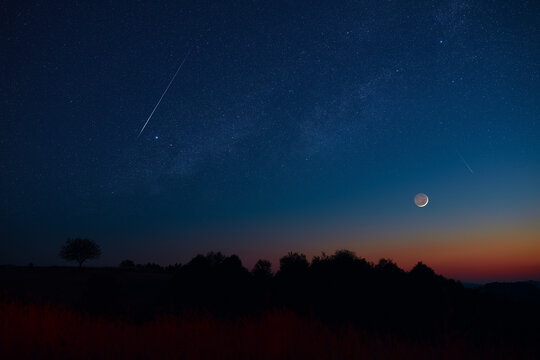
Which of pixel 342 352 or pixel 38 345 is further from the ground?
pixel 38 345

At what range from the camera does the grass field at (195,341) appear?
498 cm

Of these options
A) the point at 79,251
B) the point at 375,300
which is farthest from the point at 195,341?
the point at 79,251

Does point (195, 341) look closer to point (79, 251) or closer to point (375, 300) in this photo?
point (375, 300)

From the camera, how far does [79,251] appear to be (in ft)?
217

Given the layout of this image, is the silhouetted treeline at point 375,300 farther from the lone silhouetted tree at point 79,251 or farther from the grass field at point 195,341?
the lone silhouetted tree at point 79,251

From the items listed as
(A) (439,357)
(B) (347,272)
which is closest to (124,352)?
(A) (439,357)

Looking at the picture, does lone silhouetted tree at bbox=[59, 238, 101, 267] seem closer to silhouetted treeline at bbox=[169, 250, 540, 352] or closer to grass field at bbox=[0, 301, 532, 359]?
silhouetted treeline at bbox=[169, 250, 540, 352]

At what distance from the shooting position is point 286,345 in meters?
5.56

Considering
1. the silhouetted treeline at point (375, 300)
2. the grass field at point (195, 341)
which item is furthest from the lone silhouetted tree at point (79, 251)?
the grass field at point (195, 341)

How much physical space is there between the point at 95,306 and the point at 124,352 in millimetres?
16808

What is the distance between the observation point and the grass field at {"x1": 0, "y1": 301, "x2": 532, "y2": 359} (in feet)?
16.4

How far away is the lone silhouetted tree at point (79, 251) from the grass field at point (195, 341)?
68.7m

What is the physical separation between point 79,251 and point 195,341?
72.6 metres

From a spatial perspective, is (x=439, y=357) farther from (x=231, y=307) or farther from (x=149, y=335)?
(x=231, y=307)
